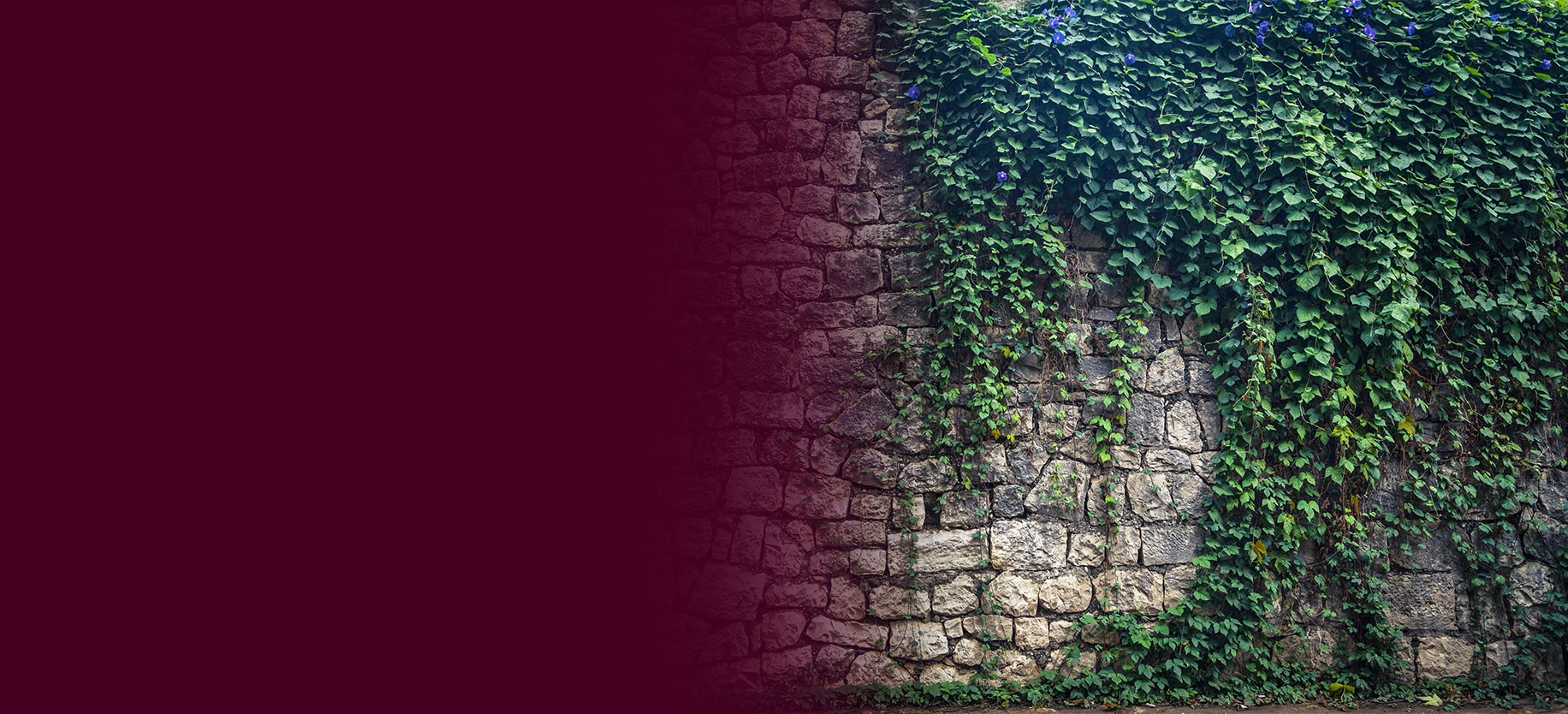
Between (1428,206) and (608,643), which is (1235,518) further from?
(608,643)

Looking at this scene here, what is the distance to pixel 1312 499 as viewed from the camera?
3797mm

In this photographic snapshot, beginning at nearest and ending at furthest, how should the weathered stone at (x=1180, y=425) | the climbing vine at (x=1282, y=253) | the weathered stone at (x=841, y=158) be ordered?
the climbing vine at (x=1282, y=253) < the weathered stone at (x=1180, y=425) < the weathered stone at (x=841, y=158)

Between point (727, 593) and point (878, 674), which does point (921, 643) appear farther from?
point (727, 593)

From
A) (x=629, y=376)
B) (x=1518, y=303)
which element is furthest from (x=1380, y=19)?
(x=629, y=376)

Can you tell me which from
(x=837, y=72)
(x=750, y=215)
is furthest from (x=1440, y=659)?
(x=837, y=72)

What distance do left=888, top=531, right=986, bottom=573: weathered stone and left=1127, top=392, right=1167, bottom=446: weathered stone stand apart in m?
0.98

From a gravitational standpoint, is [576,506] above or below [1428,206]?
below

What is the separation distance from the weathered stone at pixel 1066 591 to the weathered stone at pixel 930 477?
2.30ft

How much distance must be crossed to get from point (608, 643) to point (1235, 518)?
3.40 metres

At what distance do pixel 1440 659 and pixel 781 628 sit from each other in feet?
11.2

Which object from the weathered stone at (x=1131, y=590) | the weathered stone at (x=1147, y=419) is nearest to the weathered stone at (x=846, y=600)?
the weathered stone at (x=1131, y=590)

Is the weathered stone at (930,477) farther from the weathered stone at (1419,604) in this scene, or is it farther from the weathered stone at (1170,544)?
the weathered stone at (1419,604)
